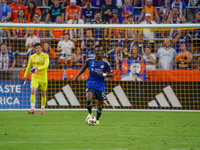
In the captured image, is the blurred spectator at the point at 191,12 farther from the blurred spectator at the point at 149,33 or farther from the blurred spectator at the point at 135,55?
the blurred spectator at the point at 135,55

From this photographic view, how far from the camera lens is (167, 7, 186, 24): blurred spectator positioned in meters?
19.5

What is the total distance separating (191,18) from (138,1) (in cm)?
279

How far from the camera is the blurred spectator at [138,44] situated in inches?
699

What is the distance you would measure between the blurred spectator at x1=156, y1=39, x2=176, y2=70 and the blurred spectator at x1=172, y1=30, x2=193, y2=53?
18.1 inches

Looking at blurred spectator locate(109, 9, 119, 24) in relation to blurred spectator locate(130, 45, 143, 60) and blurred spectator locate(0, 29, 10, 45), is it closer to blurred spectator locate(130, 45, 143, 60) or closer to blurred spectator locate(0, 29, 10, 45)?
blurred spectator locate(130, 45, 143, 60)

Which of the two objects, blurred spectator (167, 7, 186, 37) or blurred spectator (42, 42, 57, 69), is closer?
blurred spectator (42, 42, 57, 69)

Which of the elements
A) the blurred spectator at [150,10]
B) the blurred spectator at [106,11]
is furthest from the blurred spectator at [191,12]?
the blurred spectator at [106,11]

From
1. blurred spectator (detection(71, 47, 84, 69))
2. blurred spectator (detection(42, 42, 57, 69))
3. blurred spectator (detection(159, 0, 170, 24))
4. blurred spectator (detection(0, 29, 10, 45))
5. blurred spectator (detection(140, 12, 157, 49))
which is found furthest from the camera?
blurred spectator (detection(159, 0, 170, 24))

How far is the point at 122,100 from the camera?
16906 mm

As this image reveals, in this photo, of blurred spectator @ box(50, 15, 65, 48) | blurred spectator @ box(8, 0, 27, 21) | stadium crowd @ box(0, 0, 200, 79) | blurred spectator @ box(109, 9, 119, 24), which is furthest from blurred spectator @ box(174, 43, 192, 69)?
blurred spectator @ box(8, 0, 27, 21)

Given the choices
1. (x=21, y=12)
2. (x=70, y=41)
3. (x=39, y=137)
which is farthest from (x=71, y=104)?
(x=39, y=137)

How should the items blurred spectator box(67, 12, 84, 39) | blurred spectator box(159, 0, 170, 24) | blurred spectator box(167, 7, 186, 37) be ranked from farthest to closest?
blurred spectator box(159, 0, 170, 24) → blurred spectator box(167, 7, 186, 37) → blurred spectator box(67, 12, 84, 39)

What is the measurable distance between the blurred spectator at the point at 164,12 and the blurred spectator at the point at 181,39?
1.71 metres

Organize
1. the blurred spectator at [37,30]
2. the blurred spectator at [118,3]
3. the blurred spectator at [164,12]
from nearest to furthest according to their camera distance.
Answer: the blurred spectator at [37,30], the blurred spectator at [164,12], the blurred spectator at [118,3]
